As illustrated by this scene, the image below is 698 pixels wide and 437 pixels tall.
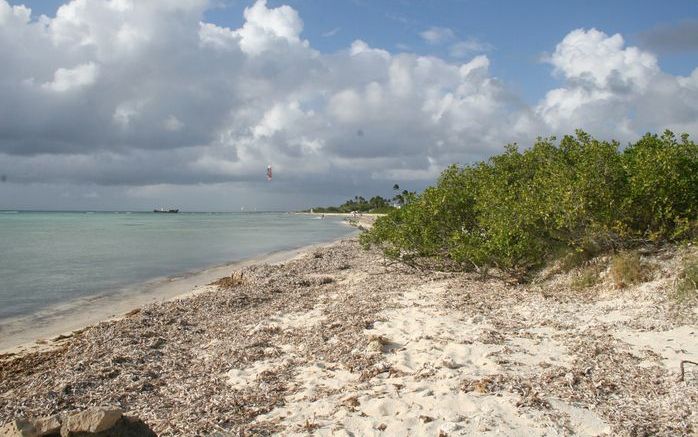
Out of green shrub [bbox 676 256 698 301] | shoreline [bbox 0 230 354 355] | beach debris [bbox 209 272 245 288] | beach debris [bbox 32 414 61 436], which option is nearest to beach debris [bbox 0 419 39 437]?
beach debris [bbox 32 414 61 436]

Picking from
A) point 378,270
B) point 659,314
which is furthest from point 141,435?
point 378,270

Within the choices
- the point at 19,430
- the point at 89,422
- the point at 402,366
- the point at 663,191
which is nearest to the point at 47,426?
the point at 19,430

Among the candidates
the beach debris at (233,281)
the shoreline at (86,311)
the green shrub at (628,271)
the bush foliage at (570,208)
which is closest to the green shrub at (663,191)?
the bush foliage at (570,208)

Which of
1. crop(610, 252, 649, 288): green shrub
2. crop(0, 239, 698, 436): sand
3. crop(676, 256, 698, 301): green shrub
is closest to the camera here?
crop(0, 239, 698, 436): sand

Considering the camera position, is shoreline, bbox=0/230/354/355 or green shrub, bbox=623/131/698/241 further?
shoreline, bbox=0/230/354/355

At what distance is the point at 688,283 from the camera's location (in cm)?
877

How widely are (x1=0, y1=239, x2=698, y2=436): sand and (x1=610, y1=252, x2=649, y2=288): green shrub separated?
0.90ft

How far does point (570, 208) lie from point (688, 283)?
2.88 metres

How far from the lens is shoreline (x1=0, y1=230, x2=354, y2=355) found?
11422mm

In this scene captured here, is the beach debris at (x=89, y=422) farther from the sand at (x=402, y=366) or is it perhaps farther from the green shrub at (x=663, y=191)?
the green shrub at (x=663, y=191)

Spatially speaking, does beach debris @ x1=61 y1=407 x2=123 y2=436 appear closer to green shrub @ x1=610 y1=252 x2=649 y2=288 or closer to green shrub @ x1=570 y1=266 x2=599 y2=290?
green shrub @ x1=610 y1=252 x2=649 y2=288

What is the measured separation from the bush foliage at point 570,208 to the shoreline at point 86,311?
8.48 meters

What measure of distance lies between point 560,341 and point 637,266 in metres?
3.77

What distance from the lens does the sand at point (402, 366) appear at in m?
5.32
